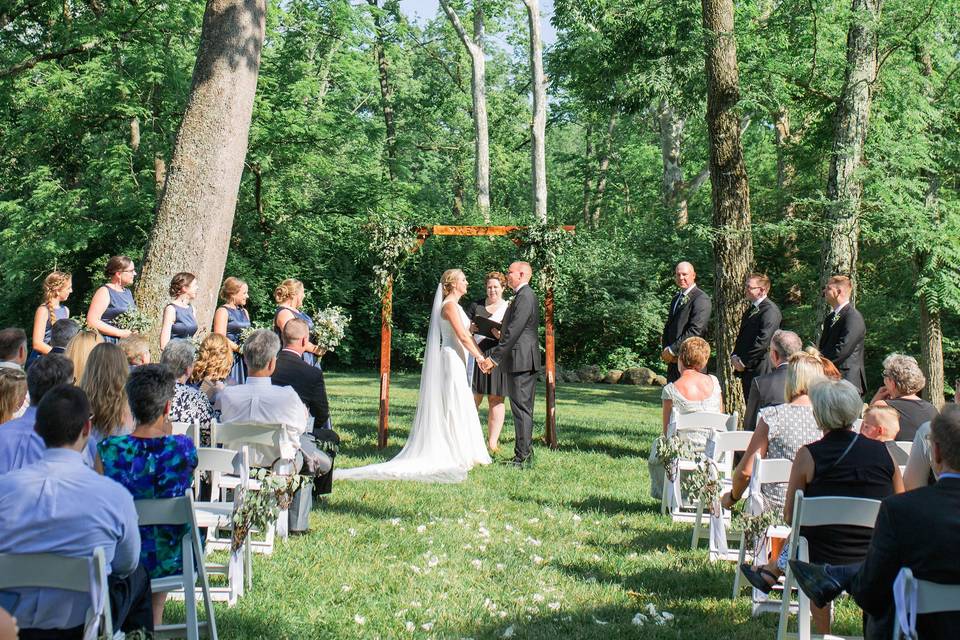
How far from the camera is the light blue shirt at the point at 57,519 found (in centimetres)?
323

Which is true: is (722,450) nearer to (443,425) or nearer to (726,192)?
(443,425)

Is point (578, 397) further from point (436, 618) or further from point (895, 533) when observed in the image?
point (895, 533)

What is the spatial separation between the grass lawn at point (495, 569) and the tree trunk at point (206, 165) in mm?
2507

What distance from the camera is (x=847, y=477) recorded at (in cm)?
448

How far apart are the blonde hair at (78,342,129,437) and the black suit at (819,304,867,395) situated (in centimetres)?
618

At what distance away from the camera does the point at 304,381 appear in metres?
7.13

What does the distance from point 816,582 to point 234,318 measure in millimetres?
6410

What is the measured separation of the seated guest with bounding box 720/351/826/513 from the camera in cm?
539

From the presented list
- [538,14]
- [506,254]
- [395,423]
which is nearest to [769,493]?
[395,423]

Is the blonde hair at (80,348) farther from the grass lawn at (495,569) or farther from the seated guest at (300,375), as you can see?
the grass lawn at (495,569)

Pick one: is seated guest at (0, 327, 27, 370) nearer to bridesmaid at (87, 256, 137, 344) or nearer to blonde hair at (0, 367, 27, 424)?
blonde hair at (0, 367, 27, 424)

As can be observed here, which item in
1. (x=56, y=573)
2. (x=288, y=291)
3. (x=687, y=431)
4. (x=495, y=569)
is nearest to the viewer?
(x=56, y=573)

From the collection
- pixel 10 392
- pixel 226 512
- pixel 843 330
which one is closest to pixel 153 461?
pixel 10 392

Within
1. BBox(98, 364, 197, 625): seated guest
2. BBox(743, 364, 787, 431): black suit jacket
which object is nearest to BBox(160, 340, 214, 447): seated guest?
BBox(98, 364, 197, 625): seated guest
